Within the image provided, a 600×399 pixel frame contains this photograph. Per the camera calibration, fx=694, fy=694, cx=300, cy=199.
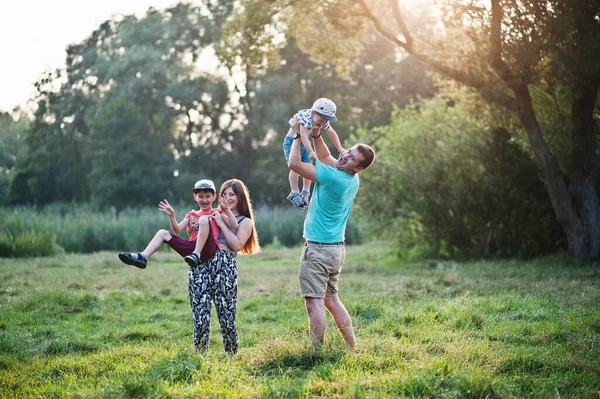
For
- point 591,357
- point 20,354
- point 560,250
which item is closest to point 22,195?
point 560,250

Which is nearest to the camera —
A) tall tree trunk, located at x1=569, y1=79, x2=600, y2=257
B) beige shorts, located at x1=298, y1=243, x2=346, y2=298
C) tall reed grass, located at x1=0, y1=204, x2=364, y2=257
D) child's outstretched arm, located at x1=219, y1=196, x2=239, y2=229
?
beige shorts, located at x1=298, y1=243, x2=346, y2=298

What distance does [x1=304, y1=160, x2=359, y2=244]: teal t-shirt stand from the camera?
6.46m

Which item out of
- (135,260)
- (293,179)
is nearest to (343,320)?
(293,179)

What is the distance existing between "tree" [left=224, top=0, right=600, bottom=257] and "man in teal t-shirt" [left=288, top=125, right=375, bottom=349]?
997 cm

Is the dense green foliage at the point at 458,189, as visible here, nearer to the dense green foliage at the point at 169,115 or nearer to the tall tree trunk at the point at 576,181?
the tall tree trunk at the point at 576,181

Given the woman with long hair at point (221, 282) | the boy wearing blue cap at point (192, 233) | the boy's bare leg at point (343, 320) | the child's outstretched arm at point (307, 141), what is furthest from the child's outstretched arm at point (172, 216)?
the boy's bare leg at point (343, 320)

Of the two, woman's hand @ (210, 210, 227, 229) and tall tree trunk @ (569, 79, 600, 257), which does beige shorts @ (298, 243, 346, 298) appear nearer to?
woman's hand @ (210, 210, 227, 229)

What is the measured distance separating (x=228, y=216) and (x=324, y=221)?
1.00m

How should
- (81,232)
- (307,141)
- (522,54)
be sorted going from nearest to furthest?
(307,141) < (522,54) < (81,232)

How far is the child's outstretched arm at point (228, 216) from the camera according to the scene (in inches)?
273

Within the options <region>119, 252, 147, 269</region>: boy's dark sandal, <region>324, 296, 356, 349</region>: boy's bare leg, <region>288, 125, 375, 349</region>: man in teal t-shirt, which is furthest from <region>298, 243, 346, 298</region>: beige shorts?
<region>119, 252, 147, 269</region>: boy's dark sandal

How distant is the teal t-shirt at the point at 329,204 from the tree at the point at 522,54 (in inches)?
394

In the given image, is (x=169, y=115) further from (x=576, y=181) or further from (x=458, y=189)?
(x=576, y=181)

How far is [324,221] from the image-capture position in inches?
261
